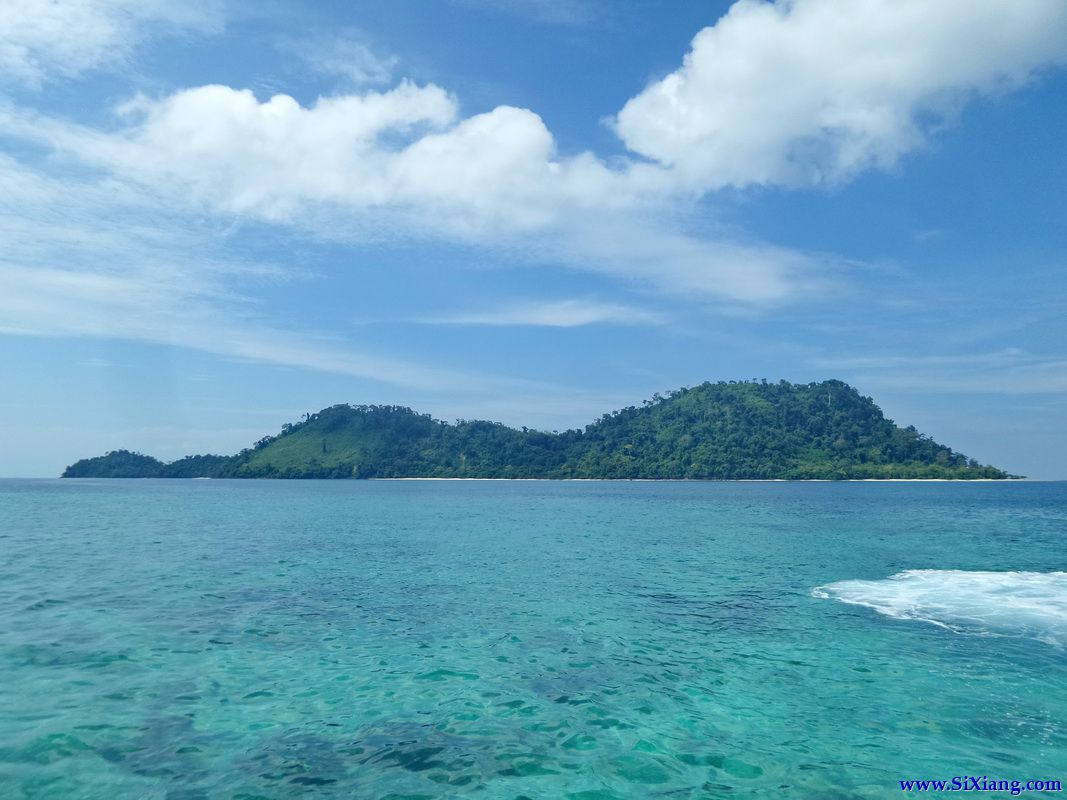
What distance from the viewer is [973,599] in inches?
1086

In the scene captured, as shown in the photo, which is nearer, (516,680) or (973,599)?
(516,680)

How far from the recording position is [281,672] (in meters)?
17.6

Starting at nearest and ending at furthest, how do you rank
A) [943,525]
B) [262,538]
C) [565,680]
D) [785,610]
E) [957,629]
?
[565,680], [957,629], [785,610], [262,538], [943,525]

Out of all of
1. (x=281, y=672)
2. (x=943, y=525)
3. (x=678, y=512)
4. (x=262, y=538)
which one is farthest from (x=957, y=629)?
(x=678, y=512)

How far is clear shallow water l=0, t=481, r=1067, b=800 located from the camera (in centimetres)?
1214

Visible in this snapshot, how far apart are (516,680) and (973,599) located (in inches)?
836

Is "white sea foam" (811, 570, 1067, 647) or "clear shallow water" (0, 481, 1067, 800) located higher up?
"white sea foam" (811, 570, 1067, 647)

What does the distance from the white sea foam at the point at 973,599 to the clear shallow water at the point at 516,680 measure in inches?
8.3

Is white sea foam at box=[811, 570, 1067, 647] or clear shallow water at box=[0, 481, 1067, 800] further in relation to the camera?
white sea foam at box=[811, 570, 1067, 647]

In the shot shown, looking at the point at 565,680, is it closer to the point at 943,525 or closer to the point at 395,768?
the point at 395,768

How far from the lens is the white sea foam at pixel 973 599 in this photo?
23.0m

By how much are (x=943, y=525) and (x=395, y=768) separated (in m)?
71.1

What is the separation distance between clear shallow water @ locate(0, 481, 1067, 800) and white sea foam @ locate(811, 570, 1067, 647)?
0.69 feet

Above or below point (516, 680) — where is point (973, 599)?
above
